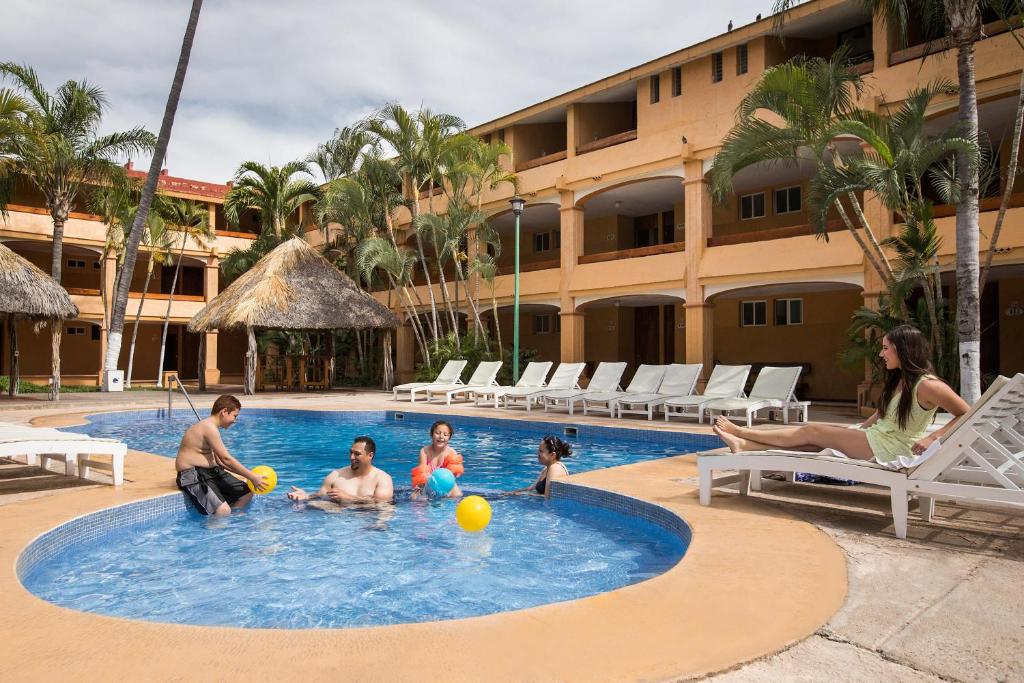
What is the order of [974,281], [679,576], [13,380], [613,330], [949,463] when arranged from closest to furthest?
[679,576], [949,463], [974,281], [13,380], [613,330]

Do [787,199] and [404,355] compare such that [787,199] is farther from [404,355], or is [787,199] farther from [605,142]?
[404,355]

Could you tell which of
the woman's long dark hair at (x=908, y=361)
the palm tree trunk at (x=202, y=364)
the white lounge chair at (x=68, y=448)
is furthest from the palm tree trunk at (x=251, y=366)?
the woman's long dark hair at (x=908, y=361)

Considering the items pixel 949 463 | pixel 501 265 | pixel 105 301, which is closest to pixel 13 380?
pixel 105 301

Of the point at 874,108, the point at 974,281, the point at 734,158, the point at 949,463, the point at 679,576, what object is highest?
the point at 874,108

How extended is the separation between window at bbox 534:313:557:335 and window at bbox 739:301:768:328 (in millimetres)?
7224

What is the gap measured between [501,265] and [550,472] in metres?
18.2

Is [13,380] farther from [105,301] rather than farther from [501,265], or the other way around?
[501,265]

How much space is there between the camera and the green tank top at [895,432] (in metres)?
4.52

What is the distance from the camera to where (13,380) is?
17.6 meters

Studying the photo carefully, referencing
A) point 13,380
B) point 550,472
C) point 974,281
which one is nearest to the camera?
point 550,472

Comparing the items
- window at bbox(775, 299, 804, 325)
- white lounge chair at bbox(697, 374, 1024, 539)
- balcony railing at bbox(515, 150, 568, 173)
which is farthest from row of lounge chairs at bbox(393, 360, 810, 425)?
white lounge chair at bbox(697, 374, 1024, 539)

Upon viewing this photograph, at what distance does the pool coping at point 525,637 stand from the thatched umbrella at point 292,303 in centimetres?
1709

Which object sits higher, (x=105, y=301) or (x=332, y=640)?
(x=105, y=301)

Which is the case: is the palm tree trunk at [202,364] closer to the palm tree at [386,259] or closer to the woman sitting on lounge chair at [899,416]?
the palm tree at [386,259]
